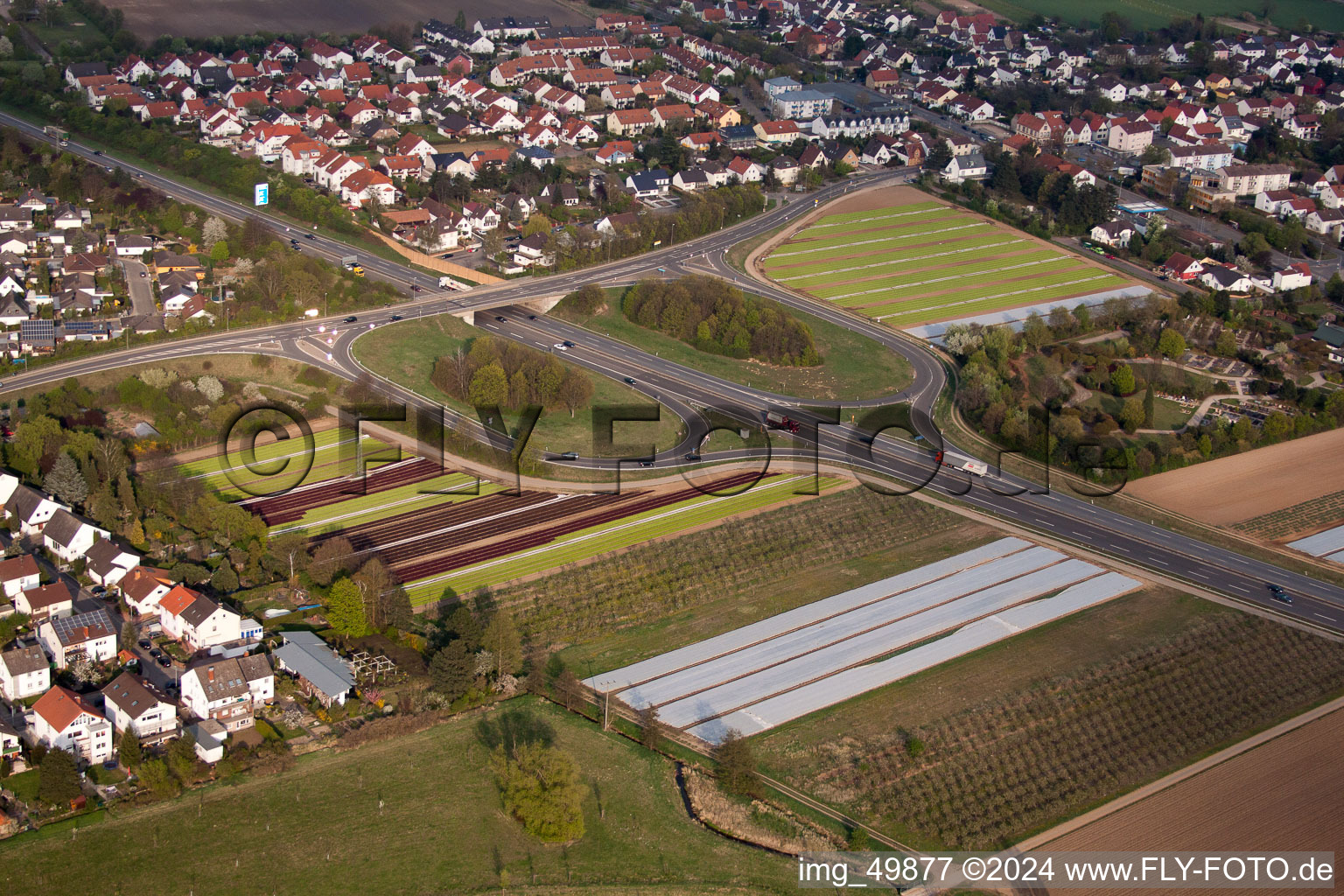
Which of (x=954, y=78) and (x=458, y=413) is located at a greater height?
(x=954, y=78)

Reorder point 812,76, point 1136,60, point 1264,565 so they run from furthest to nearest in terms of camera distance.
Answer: point 1136,60
point 812,76
point 1264,565

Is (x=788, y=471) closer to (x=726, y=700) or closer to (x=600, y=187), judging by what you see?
(x=726, y=700)

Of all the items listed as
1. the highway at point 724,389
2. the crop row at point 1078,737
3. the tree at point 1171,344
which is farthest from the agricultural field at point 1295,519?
the tree at point 1171,344

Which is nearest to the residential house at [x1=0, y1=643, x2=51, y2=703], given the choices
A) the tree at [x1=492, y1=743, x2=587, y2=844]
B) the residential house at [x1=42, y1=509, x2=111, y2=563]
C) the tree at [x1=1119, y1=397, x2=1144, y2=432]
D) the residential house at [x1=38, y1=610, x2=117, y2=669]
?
the residential house at [x1=38, y1=610, x2=117, y2=669]

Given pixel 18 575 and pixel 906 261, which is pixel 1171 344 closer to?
pixel 906 261

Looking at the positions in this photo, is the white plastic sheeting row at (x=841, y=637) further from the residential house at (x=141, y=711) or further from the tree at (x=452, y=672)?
the residential house at (x=141, y=711)

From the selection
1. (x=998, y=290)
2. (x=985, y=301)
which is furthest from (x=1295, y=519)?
(x=998, y=290)

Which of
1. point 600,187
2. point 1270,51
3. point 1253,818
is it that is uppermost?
point 1270,51

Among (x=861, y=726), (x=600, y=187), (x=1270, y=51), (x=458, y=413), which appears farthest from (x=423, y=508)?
(x=1270, y=51)
